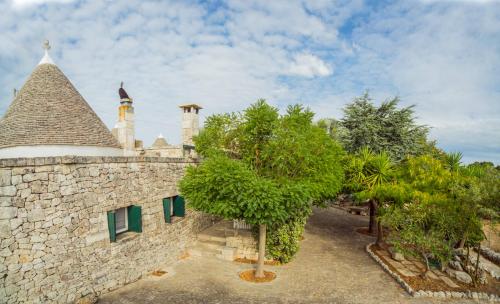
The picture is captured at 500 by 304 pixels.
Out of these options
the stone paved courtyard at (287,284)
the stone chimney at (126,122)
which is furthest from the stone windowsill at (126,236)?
the stone chimney at (126,122)

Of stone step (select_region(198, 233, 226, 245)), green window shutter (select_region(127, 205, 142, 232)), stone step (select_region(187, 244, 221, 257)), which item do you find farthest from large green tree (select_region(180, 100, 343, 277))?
stone step (select_region(198, 233, 226, 245))

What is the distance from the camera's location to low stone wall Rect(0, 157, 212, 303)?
6793 mm

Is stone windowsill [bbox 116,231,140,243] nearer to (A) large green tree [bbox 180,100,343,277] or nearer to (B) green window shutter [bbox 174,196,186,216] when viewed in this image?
(A) large green tree [bbox 180,100,343,277]

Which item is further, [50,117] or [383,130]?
[383,130]

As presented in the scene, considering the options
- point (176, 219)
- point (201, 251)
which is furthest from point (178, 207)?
point (201, 251)

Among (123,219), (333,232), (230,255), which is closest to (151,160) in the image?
(123,219)

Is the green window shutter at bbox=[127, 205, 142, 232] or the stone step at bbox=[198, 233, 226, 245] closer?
the green window shutter at bbox=[127, 205, 142, 232]

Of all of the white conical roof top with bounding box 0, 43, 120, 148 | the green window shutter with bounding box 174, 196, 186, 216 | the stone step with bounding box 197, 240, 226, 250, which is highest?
the white conical roof top with bounding box 0, 43, 120, 148

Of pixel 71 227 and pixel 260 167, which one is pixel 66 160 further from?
pixel 260 167

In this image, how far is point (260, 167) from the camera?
10617 millimetres

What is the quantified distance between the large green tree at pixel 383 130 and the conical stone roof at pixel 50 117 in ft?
49.2

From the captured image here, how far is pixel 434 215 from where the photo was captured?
10.1 meters

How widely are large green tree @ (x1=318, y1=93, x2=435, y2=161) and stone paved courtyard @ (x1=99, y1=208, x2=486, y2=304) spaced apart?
8.06 m

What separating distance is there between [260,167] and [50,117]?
9048 millimetres
